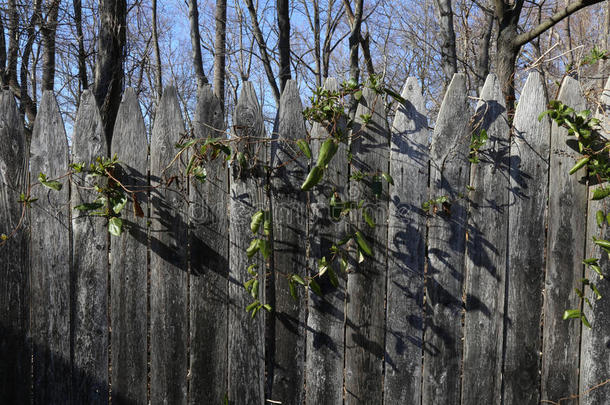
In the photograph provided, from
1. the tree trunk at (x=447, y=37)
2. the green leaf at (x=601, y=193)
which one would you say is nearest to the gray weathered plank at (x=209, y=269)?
the green leaf at (x=601, y=193)

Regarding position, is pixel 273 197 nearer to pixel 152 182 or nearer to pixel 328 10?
pixel 152 182

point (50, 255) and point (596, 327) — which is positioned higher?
point (50, 255)

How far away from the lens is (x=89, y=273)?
2221 mm

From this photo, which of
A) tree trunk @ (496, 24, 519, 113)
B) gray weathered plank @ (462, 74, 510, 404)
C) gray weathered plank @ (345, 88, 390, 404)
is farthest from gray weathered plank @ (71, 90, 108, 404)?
tree trunk @ (496, 24, 519, 113)

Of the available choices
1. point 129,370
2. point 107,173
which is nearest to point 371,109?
point 107,173

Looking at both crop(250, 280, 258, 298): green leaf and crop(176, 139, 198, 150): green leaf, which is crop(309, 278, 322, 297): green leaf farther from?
crop(176, 139, 198, 150): green leaf

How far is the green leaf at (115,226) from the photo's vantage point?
208 centimetres

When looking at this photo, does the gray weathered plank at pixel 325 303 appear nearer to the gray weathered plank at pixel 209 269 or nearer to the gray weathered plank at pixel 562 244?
the gray weathered plank at pixel 209 269

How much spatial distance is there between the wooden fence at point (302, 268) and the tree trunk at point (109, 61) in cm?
166

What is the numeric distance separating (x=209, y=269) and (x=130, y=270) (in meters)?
0.40

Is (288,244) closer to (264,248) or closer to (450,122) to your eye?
(264,248)

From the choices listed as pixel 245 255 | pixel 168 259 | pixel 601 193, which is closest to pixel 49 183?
pixel 168 259

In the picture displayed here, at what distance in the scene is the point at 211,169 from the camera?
219 centimetres

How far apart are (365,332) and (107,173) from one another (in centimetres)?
152
